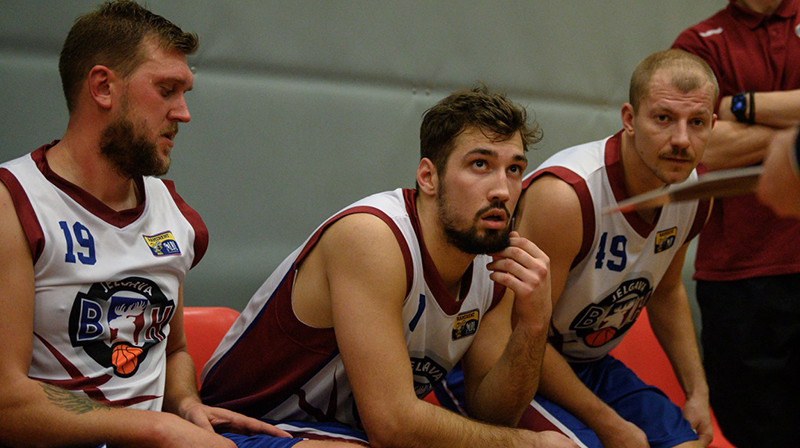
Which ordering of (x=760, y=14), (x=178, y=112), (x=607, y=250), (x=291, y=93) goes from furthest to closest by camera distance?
(x=291, y=93) → (x=760, y=14) → (x=607, y=250) → (x=178, y=112)

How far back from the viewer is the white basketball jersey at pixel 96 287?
1.90 meters

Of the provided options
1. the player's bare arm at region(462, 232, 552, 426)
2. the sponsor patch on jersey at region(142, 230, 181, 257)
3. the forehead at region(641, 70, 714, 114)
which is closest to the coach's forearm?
the player's bare arm at region(462, 232, 552, 426)

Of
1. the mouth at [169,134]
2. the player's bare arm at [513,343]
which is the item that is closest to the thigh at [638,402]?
the player's bare arm at [513,343]

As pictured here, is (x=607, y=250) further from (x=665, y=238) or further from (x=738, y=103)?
(x=738, y=103)

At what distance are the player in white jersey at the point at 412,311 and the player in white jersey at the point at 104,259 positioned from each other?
206mm

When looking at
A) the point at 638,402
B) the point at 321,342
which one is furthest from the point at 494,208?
the point at 638,402

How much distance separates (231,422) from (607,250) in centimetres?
141

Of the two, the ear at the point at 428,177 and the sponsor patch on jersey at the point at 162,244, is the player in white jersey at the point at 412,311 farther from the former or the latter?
the sponsor patch on jersey at the point at 162,244

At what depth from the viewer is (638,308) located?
2.87 metres

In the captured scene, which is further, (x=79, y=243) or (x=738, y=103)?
(x=738, y=103)

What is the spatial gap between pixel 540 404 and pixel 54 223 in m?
1.71

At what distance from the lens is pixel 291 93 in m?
3.35

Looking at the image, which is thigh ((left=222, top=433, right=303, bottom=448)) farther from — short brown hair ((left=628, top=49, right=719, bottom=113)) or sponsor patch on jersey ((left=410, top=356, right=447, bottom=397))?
short brown hair ((left=628, top=49, right=719, bottom=113))

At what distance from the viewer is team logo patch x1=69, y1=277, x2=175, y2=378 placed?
1.96m
